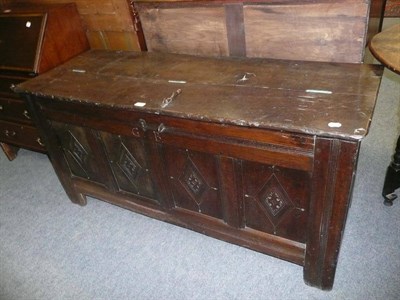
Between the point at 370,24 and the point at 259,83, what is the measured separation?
0.58 meters

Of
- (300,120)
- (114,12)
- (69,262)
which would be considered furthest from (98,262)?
(114,12)

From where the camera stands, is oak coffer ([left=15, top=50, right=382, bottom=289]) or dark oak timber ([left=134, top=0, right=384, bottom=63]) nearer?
oak coffer ([left=15, top=50, right=382, bottom=289])

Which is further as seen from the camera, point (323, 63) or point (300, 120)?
point (323, 63)

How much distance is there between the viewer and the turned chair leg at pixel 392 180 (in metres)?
1.65

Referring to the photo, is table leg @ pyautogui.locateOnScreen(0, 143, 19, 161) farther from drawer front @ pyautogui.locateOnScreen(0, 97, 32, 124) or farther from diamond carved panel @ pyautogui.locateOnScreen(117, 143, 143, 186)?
diamond carved panel @ pyautogui.locateOnScreen(117, 143, 143, 186)

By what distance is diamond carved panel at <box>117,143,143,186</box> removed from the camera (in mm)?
1558

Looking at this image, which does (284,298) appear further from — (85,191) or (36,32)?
(36,32)

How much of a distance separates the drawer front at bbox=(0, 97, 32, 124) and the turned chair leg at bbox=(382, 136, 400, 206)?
2.15 metres

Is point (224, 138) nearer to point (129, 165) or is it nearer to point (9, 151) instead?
point (129, 165)

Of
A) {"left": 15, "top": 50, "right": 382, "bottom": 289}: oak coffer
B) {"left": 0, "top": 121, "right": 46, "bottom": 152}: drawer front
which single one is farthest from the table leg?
{"left": 15, "top": 50, "right": 382, "bottom": 289}: oak coffer

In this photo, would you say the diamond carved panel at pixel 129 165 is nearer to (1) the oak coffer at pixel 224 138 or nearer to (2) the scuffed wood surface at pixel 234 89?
(1) the oak coffer at pixel 224 138

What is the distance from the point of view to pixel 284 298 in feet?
4.60

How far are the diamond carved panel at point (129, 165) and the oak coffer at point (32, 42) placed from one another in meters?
0.71

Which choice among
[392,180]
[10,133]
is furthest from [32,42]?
[392,180]
